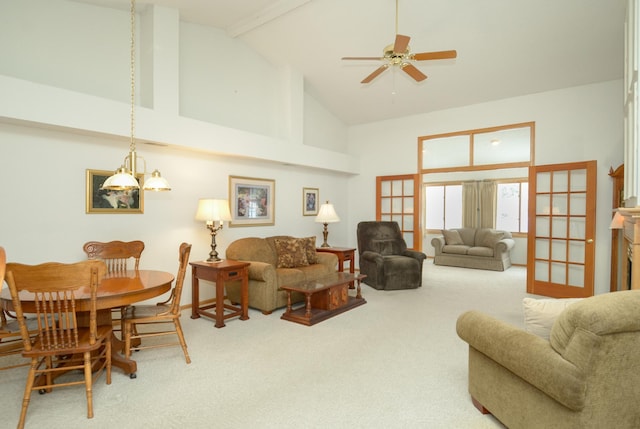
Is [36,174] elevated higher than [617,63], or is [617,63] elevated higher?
[617,63]

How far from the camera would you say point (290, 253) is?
505cm

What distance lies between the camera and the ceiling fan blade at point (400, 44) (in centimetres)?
307

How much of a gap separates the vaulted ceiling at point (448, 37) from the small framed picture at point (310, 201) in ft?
6.59

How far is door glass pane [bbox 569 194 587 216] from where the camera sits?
5.06 meters

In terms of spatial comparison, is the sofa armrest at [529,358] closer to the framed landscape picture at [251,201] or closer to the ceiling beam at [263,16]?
the framed landscape picture at [251,201]

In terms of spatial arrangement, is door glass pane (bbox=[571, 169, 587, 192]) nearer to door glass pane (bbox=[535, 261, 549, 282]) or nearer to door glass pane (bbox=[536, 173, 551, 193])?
door glass pane (bbox=[536, 173, 551, 193])

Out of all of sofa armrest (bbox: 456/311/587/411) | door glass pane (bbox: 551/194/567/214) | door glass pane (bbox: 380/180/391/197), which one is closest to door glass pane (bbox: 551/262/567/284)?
door glass pane (bbox: 551/194/567/214)

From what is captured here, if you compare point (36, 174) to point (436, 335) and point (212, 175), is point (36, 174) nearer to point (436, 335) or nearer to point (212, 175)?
point (212, 175)

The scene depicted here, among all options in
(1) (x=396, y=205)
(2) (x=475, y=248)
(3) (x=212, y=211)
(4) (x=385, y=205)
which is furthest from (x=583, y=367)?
(2) (x=475, y=248)

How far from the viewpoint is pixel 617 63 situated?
179 inches

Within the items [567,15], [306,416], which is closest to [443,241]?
[567,15]

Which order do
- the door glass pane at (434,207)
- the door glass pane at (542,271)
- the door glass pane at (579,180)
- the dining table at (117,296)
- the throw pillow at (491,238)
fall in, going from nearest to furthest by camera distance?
the dining table at (117,296) → the door glass pane at (579,180) → the door glass pane at (542,271) → the throw pillow at (491,238) → the door glass pane at (434,207)

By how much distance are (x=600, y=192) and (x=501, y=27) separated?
8.93 feet

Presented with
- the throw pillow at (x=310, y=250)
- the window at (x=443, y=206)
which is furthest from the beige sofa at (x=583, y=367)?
the window at (x=443, y=206)
